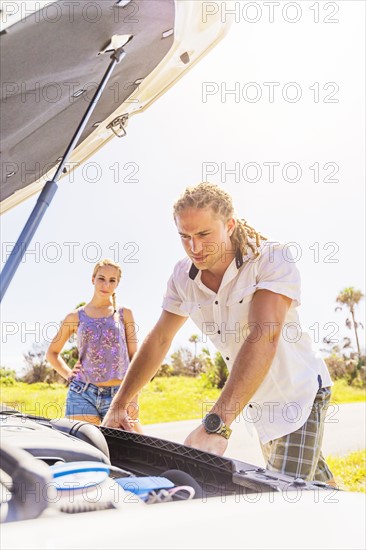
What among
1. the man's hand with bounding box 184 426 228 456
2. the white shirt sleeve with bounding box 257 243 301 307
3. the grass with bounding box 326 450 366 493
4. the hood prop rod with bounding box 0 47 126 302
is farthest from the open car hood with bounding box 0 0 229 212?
the grass with bounding box 326 450 366 493

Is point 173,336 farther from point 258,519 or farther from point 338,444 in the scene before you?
point 338,444

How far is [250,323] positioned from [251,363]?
9.4 inches

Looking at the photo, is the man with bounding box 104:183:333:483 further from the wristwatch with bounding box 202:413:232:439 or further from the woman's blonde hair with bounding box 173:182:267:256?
the wristwatch with bounding box 202:413:232:439

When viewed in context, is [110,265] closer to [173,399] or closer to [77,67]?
[77,67]

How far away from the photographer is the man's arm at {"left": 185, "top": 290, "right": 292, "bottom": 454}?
6.49 ft

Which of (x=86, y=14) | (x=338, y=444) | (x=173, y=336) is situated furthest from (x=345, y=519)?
(x=338, y=444)

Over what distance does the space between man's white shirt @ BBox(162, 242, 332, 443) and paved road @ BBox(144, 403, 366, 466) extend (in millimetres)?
4158

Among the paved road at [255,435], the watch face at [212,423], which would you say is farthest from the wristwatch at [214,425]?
the paved road at [255,435]

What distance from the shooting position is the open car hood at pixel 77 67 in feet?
4.79

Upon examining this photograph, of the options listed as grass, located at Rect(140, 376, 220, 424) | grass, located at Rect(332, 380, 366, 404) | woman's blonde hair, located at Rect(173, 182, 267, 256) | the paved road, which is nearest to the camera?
woman's blonde hair, located at Rect(173, 182, 267, 256)

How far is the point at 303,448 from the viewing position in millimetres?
2701

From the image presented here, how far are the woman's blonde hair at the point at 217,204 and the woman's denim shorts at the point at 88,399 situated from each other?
187 cm

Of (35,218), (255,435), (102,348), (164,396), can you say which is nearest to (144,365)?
(35,218)

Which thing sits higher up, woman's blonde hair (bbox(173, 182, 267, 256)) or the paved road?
woman's blonde hair (bbox(173, 182, 267, 256))
